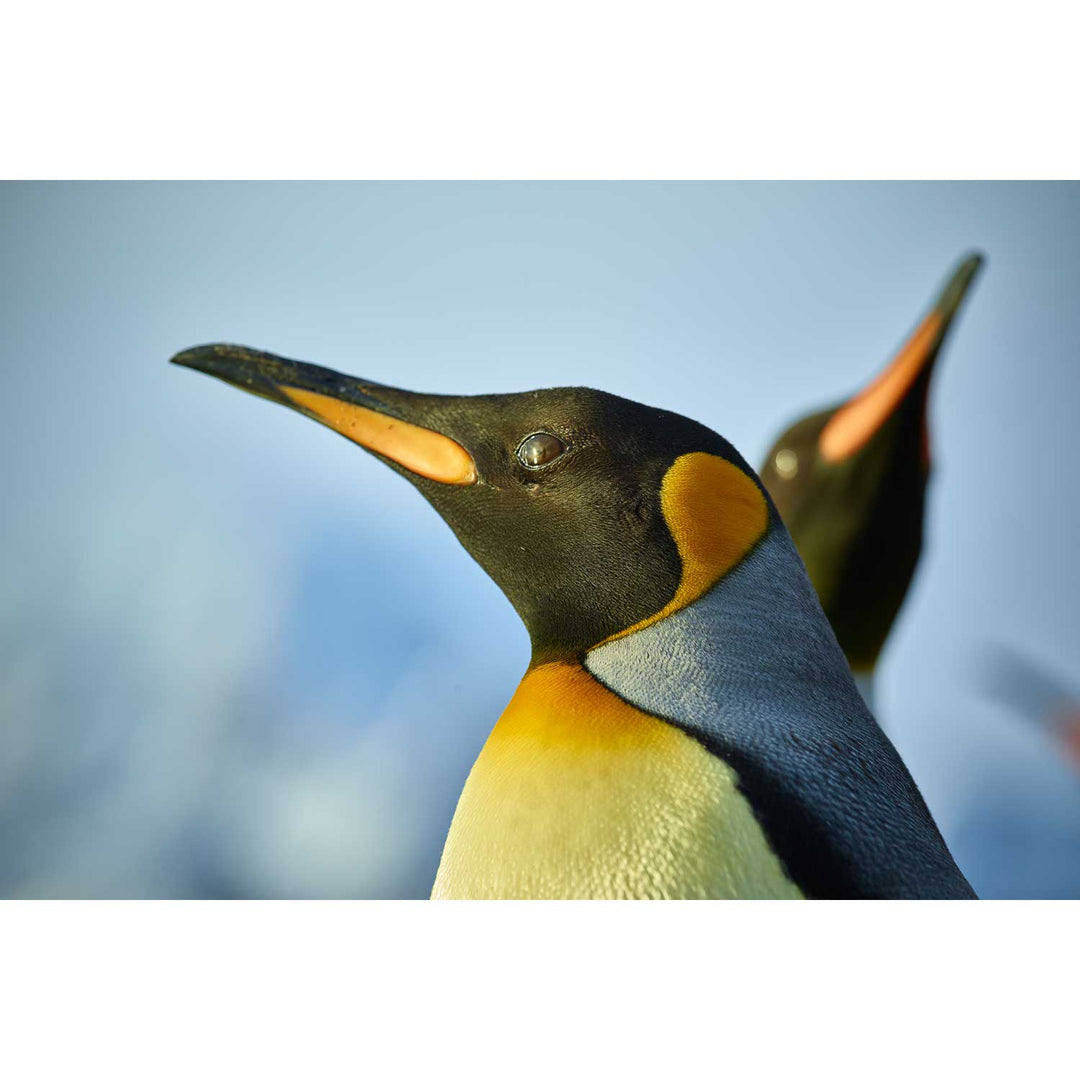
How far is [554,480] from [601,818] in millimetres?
531

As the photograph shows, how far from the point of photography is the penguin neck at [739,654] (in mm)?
1232

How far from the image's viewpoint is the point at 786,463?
120 inches

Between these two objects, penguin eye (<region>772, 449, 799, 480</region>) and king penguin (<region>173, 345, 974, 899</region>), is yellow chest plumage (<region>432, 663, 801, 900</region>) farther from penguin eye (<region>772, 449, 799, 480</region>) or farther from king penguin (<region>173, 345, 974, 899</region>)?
penguin eye (<region>772, 449, 799, 480</region>)

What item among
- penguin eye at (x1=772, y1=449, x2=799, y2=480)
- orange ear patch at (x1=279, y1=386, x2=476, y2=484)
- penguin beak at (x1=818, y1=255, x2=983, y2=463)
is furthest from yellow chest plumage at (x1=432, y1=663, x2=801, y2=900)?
penguin eye at (x1=772, y1=449, x2=799, y2=480)

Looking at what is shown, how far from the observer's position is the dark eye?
145cm

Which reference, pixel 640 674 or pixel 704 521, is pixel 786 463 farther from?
pixel 640 674

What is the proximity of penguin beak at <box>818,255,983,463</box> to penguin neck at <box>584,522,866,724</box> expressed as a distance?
1.27 metres

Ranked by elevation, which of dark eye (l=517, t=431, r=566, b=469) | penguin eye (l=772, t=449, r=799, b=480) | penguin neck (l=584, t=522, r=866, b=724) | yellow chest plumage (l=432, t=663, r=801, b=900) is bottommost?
yellow chest plumage (l=432, t=663, r=801, b=900)

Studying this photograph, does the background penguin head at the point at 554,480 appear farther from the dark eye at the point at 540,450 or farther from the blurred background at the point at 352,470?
the blurred background at the point at 352,470

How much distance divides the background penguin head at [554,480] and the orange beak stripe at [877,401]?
1.25 m

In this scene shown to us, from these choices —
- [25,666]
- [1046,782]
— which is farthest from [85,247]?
[1046,782]
